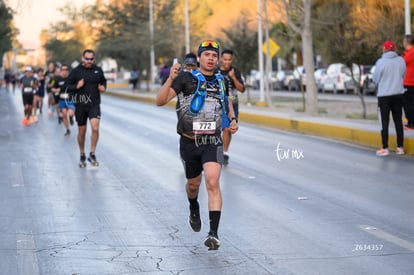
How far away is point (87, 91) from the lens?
1495 cm

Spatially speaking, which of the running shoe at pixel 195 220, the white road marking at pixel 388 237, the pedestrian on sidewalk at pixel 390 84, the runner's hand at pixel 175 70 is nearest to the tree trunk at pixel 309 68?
the pedestrian on sidewalk at pixel 390 84

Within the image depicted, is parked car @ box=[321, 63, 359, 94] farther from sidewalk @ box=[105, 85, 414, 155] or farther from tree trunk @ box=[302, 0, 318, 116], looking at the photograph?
sidewalk @ box=[105, 85, 414, 155]

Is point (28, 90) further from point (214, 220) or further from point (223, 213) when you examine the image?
point (214, 220)

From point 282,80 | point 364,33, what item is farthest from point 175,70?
point 282,80

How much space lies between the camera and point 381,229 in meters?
8.93

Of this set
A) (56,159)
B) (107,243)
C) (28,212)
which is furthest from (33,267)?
(56,159)

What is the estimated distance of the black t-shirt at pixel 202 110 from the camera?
819cm

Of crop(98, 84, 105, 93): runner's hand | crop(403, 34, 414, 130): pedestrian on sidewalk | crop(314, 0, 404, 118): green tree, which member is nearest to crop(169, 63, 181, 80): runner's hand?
crop(98, 84, 105, 93): runner's hand

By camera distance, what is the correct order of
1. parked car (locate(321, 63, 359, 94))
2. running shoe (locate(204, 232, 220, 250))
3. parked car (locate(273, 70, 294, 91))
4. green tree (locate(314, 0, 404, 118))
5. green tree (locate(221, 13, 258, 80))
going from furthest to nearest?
1. parked car (locate(273, 70, 294, 91))
2. parked car (locate(321, 63, 359, 94))
3. green tree (locate(221, 13, 258, 80))
4. green tree (locate(314, 0, 404, 118))
5. running shoe (locate(204, 232, 220, 250))

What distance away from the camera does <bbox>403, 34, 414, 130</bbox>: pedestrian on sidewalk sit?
1694 cm

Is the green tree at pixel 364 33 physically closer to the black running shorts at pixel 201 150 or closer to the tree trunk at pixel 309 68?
the tree trunk at pixel 309 68

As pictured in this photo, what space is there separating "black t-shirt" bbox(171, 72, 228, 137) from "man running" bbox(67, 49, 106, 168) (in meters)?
6.81

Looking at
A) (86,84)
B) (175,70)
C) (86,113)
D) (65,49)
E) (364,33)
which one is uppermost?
(65,49)

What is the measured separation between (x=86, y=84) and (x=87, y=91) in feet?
0.39
